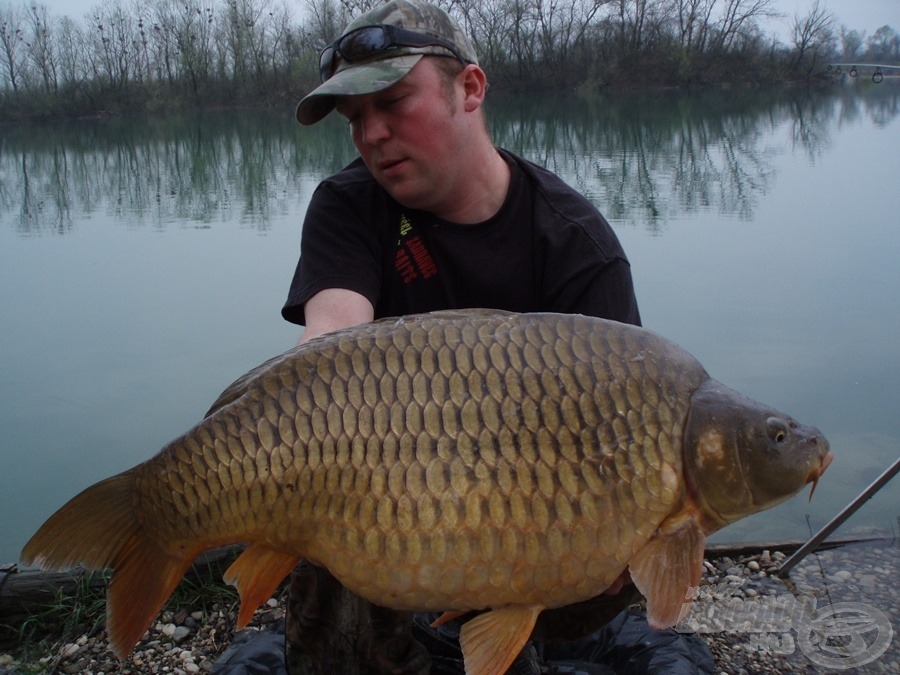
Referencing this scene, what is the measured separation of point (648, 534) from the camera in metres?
1.06

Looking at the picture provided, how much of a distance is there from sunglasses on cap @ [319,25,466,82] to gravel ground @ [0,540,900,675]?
4.06ft

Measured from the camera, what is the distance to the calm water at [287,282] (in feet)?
11.0

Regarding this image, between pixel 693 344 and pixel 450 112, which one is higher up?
pixel 450 112

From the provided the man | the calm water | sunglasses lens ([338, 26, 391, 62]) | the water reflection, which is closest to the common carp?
the man

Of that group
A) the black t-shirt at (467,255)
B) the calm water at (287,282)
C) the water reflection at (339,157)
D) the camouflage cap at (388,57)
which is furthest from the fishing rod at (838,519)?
the water reflection at (339,157)

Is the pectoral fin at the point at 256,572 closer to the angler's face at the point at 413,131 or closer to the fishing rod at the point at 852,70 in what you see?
the angler's face at the point at 413,131

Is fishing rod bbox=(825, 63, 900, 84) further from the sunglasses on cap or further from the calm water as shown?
the sunglasses on cap

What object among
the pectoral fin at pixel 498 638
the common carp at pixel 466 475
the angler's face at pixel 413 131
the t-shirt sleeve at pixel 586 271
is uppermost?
the angler's face at pixel 413 131

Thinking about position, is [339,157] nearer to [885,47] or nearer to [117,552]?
[117,552]

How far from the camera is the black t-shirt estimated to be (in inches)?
62.4

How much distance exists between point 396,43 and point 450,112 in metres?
0.16

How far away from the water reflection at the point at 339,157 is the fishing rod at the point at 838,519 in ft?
16.5

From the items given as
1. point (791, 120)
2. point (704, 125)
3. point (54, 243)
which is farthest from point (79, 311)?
point (791, 120)

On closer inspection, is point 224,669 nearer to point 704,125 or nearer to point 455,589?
point 455,589
